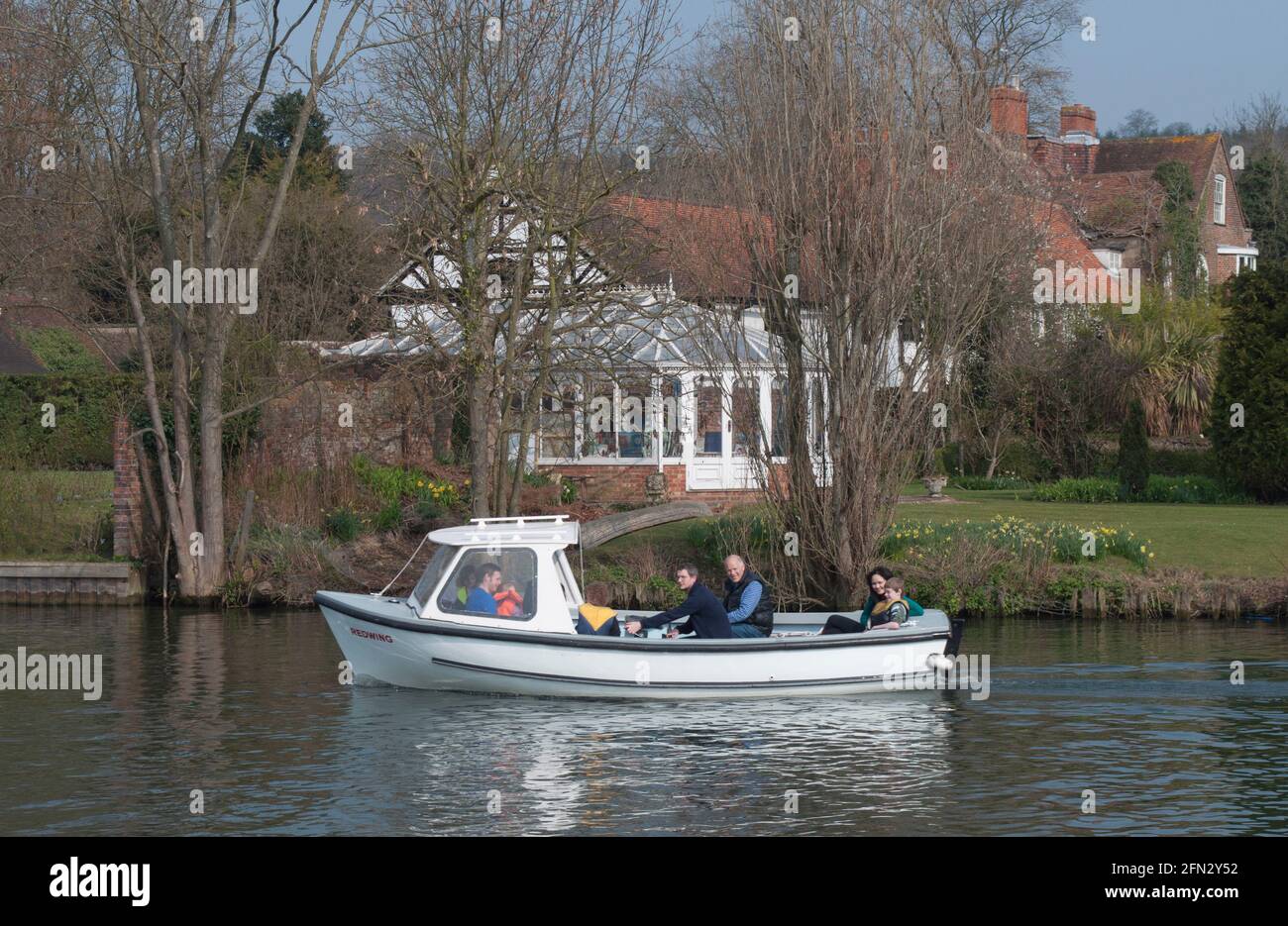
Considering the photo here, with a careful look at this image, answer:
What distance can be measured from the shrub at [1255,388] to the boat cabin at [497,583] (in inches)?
691

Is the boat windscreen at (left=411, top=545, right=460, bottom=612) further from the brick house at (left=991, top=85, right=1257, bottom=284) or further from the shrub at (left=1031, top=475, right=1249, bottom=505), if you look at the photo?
the brick house at (left=991, top=85, right=1257, bottom=284)

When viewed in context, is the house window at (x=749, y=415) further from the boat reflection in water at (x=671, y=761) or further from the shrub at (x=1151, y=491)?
the shrub at (x=1151, y=491)

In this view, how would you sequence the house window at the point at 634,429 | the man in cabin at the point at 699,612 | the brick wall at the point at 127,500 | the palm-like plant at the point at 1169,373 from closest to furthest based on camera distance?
the man in cabin at the point at 699,612, the brick wall at the point at 127,500, the house window at the point at 634,429, the palm-like plant at the point at 1169,373

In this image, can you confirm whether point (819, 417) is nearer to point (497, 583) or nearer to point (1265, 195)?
point (497, 583)

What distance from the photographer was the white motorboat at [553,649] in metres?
16.6

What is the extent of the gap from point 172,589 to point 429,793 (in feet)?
49.2

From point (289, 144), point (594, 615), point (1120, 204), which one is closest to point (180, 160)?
point (594, 615)

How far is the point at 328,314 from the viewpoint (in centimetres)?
3566

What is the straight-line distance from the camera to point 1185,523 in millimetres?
25766

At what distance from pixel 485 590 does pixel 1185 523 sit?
45.1ft

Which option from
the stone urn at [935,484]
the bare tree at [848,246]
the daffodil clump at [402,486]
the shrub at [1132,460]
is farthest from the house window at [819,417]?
the shrub at [1132,460]

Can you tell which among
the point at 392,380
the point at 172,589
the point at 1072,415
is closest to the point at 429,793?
the point at 172,589
